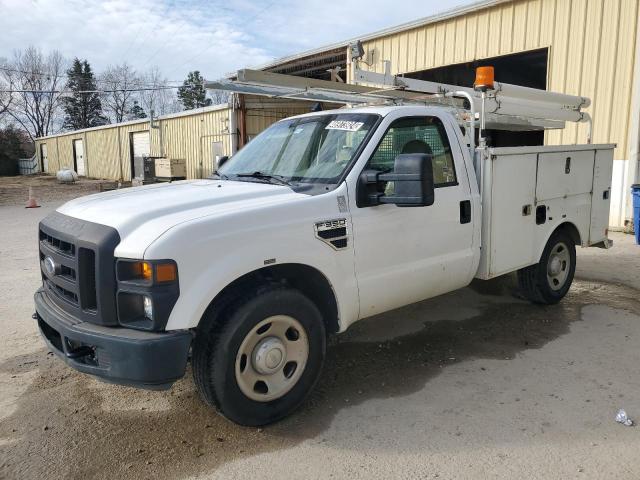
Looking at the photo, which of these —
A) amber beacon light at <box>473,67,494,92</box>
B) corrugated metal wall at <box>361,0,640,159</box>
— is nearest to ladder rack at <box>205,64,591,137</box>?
amber beacon light at <box>473,67,494,92</box>

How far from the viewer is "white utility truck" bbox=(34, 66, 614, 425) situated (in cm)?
287

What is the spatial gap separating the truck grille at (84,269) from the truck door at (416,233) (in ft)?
5.19

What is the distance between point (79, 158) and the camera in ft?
136

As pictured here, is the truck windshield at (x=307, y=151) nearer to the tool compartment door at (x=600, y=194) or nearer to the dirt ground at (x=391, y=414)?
the dirt ground at (x=391, y=414)

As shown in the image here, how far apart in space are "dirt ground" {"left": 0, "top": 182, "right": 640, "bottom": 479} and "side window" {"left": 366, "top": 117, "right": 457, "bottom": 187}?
156cm

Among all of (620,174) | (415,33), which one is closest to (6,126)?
(415,33)

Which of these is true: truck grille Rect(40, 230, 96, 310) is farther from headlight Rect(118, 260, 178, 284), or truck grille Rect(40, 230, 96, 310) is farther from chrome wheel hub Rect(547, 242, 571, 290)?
chrome wheel hub Rect(547, 242, 571, 290)

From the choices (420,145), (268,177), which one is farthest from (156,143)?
(420,145)

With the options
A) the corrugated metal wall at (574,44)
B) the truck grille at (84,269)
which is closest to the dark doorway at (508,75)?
the corrugated metal wall at (574,44)

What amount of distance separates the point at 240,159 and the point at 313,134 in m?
0.83

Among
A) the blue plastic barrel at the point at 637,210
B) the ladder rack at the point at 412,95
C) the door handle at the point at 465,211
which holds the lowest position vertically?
the blue plastic barrel at the point at 637,210

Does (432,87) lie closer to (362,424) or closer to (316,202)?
(316,202)

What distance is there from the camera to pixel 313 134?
4.13m

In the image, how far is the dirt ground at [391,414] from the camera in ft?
9.68
